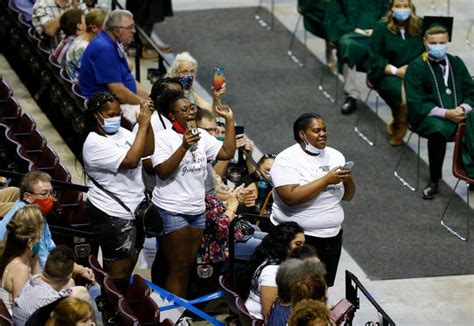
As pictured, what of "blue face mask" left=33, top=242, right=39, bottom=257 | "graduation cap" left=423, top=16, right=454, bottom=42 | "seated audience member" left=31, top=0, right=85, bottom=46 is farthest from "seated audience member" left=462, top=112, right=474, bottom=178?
"blue face mask" left=33, top=242, right=39, bottom=257

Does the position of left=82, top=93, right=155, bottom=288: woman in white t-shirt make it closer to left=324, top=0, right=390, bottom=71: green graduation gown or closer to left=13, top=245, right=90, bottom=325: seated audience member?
left=13, top=245, right=90, bottom=325: seated audience member

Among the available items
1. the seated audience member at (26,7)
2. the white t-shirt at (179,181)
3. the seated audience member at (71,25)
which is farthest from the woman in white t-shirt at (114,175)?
the seated audience member at (26,7)

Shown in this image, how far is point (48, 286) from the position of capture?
8891 millimetres

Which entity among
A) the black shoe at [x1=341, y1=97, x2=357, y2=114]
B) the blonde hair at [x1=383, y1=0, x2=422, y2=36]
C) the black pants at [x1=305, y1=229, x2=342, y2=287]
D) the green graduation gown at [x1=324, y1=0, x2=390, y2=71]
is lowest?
the black shoe at [x1=341, y1=97, x2=357, y2=114]

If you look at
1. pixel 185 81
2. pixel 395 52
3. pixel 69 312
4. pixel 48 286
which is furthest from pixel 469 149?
pixel 69 312

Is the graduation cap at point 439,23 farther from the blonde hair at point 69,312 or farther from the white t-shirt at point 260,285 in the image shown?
the blonde hair at point 69,312

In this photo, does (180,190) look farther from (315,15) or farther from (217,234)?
(315,15)

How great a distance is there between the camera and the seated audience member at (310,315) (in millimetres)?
8297

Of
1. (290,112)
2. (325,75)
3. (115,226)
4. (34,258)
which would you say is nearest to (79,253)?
(115,226)

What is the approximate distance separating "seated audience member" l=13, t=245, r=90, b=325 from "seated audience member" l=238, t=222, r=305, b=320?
126cm

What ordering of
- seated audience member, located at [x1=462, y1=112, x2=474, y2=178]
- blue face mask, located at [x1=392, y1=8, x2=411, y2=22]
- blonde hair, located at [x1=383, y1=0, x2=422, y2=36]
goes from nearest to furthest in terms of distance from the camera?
seated audience member, located at [x1=462, y1=112, x2=474, y2=178], blue face mask, located at [x1=392, y1=8, x2=411, y2=22], blonde hair, located at [x1=383, y1=0, x2=422, y2=36]

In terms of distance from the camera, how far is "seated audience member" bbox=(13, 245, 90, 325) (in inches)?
347

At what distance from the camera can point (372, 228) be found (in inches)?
513

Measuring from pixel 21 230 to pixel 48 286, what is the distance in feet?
1.64
